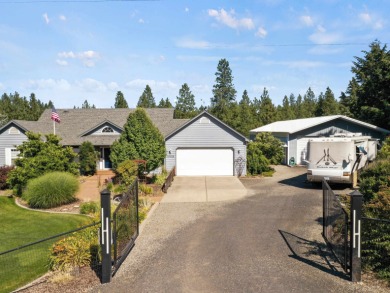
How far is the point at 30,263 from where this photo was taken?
9.12 meters

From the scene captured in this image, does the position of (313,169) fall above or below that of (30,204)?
above

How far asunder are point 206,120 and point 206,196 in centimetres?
920

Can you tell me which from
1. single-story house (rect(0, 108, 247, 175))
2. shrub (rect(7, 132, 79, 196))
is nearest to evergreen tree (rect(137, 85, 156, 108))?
single-story house (rect(0, 108, 247, 175))

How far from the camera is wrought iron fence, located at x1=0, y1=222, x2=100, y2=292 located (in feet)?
26.5

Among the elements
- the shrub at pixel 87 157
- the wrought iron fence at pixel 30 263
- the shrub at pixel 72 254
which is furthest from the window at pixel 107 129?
the shrub at pixel 72 254

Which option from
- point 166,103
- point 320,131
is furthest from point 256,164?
point 166,103

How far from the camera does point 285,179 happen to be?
23.0 metres

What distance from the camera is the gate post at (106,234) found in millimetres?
7191

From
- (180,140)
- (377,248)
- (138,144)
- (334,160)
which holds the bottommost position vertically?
(377,248)

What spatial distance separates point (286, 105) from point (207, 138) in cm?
5092

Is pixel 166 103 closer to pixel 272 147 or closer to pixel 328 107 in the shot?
pixel 328 107

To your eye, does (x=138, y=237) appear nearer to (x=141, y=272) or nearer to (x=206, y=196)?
(x=141, y=272)

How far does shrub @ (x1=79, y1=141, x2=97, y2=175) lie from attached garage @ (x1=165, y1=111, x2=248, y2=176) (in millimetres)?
5810

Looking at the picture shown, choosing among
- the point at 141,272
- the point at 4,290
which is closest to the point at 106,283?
the point at 141,272
